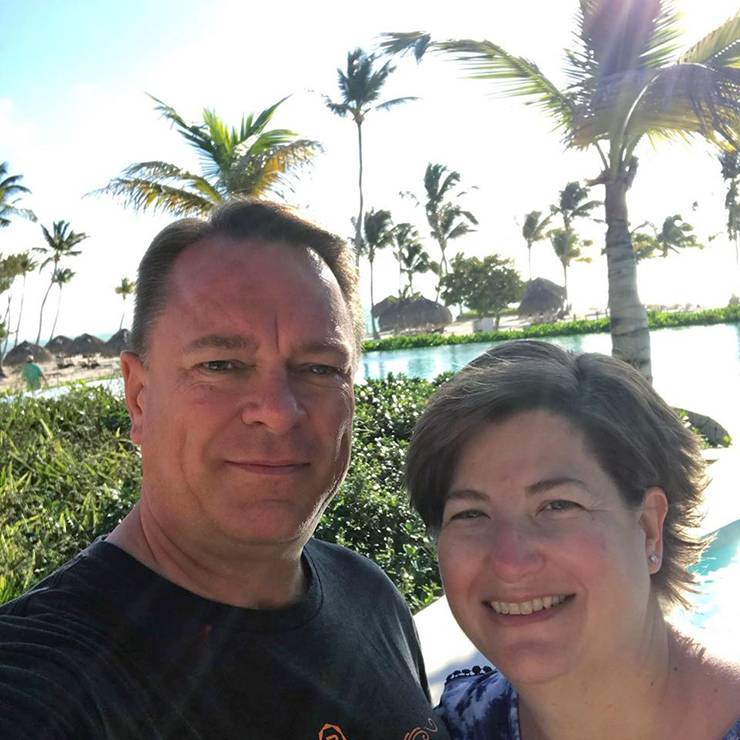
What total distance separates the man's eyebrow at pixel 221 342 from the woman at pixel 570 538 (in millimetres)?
643

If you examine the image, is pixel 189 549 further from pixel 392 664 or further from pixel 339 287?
pixel 339 287

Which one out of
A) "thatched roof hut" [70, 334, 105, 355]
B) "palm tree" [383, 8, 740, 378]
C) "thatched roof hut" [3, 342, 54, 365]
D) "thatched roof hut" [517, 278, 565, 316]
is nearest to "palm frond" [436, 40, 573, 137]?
"palm tree" [383, 8, 740, 378]

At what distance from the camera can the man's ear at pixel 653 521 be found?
73.6 inches

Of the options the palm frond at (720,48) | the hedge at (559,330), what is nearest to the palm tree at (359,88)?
the hedge at (559,330)

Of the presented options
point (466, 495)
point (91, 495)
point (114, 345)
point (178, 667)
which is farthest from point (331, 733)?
point (114, 345)

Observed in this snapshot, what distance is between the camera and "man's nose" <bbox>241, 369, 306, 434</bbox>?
1579 mm

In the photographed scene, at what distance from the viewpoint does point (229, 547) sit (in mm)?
1575

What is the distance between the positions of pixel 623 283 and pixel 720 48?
2.90m

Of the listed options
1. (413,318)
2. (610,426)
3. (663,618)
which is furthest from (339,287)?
(413,318)

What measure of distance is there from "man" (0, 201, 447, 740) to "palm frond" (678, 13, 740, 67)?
790 centimetres

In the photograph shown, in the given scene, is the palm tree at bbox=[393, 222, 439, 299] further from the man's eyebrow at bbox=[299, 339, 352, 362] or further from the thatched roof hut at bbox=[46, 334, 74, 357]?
the man's eyebrow at bbox=[299, 339, 352, 362]

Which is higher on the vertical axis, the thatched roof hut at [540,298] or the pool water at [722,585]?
the thatched roof hut at [540,298]

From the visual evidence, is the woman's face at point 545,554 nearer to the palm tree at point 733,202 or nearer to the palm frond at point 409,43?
the palm frond at point 409,43

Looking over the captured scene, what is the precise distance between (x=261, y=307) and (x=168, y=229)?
1.14 ft
